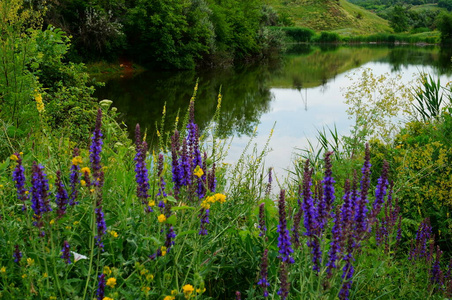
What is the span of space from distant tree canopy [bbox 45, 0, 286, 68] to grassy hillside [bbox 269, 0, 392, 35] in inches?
3105

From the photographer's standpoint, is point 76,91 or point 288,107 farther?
point 288,107

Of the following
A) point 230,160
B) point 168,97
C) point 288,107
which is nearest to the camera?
point 230,160

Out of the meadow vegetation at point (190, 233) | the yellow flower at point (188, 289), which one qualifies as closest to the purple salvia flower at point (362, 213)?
the meadow vegetation at point (190, 233)

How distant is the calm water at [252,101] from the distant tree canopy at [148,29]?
1.95m

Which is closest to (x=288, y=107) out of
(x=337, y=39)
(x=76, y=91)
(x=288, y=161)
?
(x=288, y=161)

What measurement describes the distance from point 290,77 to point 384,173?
27061 millimetres

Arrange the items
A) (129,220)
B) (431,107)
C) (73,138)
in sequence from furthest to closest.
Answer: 1. (431,107)
2. (73,138)
3. (129,220)

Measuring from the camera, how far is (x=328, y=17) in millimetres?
111812

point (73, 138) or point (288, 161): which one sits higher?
point (73, 138)

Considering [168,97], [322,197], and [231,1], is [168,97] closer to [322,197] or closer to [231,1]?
[322,197]

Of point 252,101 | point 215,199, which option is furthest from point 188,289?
point 252,101

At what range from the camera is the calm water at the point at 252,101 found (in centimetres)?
1234

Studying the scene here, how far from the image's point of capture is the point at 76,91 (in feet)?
24.1

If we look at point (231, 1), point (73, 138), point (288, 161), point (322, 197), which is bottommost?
point (288, 161)
